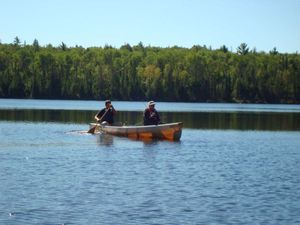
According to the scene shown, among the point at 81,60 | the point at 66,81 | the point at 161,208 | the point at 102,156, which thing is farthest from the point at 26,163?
the point at 81,60

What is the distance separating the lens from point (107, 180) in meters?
22.2

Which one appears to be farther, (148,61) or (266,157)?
(148,61)

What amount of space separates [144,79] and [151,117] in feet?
358

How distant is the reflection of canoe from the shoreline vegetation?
99.3 metres

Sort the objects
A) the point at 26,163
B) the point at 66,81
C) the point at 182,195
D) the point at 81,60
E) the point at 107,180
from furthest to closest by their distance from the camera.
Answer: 1. the point at 81,60
2. the point at 66,81
3. the point at 26,163
4. the point at 107,180
5. the point at 182,195

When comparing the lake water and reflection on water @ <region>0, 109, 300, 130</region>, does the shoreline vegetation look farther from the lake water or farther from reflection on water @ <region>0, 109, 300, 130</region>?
the lake water

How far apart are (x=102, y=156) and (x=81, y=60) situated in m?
127

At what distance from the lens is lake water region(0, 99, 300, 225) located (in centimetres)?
1695

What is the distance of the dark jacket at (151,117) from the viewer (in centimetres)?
3888

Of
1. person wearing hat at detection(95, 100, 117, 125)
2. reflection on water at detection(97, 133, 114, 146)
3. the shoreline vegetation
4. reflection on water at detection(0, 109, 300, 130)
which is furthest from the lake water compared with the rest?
the shoreline vegetation

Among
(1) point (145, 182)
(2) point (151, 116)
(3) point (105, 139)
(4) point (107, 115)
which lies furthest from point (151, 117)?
(1) point (145, 182)

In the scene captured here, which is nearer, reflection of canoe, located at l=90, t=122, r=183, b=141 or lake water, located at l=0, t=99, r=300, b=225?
lake water, located at l=0, t=99, r=300, b=225

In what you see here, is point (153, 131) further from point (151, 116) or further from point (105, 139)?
point (105, 139)

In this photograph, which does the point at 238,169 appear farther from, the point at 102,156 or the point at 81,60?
the point at 81,60
